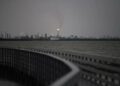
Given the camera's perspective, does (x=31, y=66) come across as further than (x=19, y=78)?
No

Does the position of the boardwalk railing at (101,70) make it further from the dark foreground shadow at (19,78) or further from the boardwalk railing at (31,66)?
the dark foreground shadow at (19,78)

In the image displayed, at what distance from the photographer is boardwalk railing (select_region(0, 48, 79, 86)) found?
16.8 feet

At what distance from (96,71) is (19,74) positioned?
14.4 feet

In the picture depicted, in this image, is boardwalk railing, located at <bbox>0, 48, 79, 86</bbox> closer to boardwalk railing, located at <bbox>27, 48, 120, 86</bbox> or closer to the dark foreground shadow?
the dark foreground shadow

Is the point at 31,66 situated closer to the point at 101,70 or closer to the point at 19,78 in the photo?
the point at 19,78

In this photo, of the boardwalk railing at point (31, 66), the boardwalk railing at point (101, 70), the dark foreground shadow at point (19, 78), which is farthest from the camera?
the dark foreground shadow at point (19, 78)

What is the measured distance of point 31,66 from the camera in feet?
26.8

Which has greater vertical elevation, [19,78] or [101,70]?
[101,70]

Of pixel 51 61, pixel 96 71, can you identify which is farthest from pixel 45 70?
pixel 96 71

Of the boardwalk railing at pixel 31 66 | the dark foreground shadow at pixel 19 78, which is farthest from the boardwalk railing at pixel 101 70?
the dark foreground shadow at pixel 19 78

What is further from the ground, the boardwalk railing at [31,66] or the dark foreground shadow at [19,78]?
the boardwalk railing at [31,66]

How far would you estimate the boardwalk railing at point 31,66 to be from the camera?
5.11m

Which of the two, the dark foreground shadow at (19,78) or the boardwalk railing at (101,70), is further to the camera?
the dark foreground shadow at (19,78)

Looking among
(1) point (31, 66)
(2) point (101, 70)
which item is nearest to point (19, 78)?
(1) point (31, 66)
